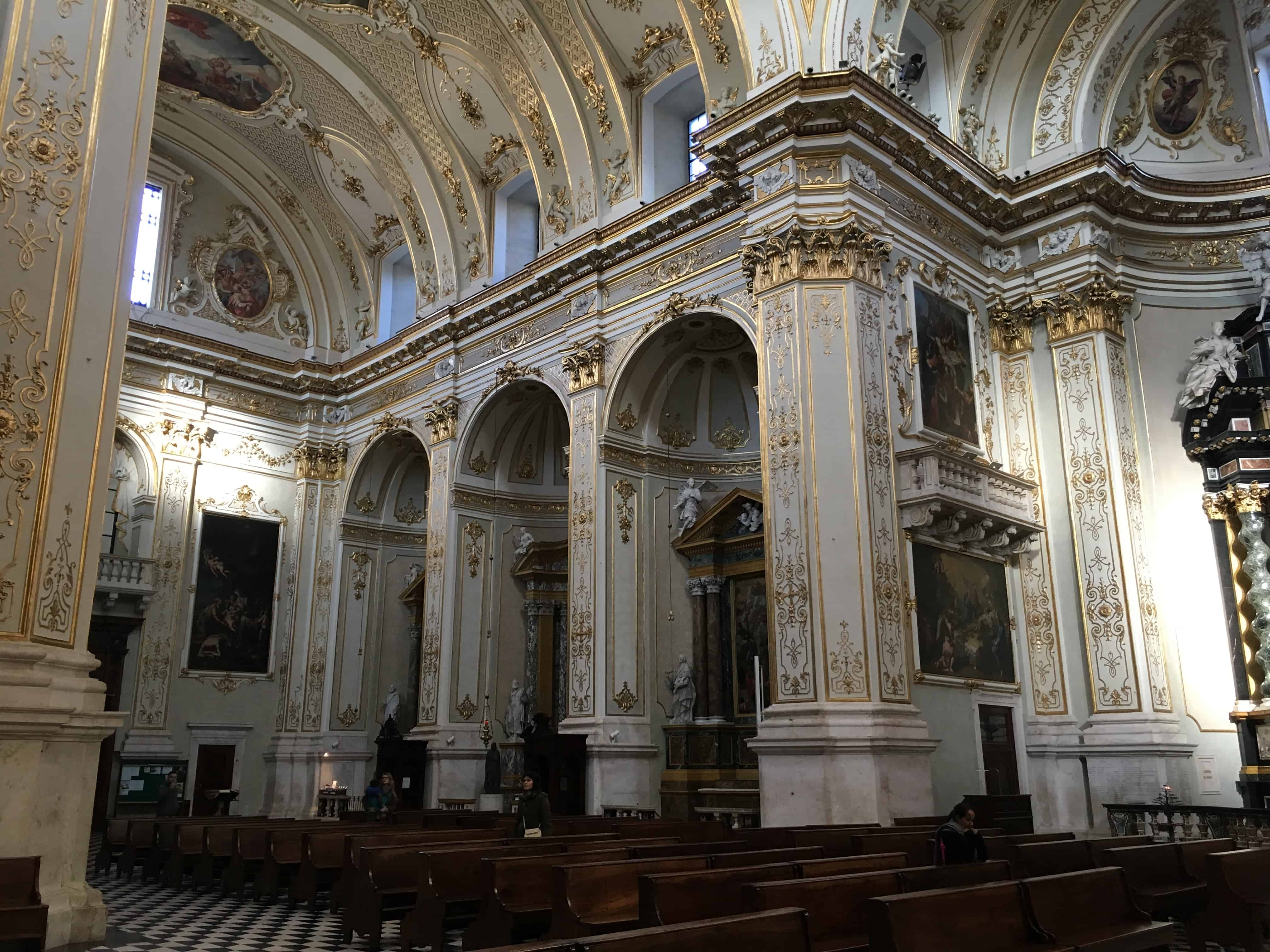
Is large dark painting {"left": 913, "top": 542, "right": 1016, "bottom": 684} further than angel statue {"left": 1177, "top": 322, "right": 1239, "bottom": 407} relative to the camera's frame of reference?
No

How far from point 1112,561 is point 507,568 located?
10.7 m

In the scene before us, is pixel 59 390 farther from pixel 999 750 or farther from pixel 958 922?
pixel 999 750

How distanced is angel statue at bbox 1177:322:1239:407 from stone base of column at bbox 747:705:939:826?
21.9ft

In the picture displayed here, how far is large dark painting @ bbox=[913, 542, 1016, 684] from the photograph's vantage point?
1324 cm

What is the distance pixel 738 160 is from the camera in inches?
567

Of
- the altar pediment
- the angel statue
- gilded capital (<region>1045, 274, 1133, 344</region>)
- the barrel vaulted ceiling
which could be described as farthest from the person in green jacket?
the angel statue

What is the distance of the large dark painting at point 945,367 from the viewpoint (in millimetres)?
14211

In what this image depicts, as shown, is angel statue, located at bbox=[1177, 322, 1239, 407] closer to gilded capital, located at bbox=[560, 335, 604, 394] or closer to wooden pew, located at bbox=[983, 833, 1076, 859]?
wooden pew, located at bbox=[983, 833, 1076, 859]

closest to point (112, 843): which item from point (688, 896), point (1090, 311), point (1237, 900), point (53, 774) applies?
point (53, 774)

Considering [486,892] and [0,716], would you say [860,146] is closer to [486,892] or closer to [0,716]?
Result: [486,892]

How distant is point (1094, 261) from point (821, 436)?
5.56 m

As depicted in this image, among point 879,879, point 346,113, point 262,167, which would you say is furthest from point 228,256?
point 879,879

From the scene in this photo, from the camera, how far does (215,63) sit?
20.2 metres

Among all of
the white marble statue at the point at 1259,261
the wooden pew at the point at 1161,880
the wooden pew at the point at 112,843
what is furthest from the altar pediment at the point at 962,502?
the wooden pew at the point at 112,843
